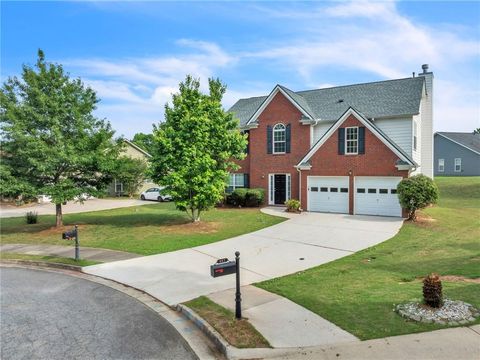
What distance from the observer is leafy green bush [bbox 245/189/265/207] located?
26047 mm

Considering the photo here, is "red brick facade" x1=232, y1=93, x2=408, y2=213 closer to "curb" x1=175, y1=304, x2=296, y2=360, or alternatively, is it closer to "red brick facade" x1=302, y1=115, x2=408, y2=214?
"red brick facade" x1=302, y1=115, x2=408, y2=214

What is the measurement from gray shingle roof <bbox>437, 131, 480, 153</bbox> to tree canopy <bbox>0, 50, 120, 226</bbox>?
45.8 metres

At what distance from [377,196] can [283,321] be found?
16430 millimetres

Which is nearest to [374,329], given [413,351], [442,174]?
[413,351]

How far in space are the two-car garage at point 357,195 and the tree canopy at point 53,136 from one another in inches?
508

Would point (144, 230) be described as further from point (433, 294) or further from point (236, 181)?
point (433, 294)

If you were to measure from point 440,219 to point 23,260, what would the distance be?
19691 mm

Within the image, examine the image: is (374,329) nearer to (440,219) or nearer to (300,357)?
(300,357)

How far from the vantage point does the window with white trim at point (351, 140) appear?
21.6 meters

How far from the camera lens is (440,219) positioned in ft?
61.8

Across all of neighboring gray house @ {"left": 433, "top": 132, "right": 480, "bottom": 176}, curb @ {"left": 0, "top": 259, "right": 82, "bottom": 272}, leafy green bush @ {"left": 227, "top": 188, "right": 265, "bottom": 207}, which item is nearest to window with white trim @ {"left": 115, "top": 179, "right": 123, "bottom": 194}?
leafy green bush @ {"left": 227, "top": 188, "right": 265, "bottom": 207}

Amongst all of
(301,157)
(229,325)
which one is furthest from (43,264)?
(301,157)

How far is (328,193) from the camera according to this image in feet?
74.9

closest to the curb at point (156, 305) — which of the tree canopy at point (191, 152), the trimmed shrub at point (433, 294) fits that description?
the trimmed shrub at point (433, 294)
